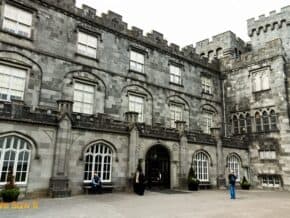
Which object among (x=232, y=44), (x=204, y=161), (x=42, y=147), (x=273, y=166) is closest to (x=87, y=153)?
(x=42, y=147)

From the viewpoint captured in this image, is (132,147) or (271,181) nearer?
(132,147)

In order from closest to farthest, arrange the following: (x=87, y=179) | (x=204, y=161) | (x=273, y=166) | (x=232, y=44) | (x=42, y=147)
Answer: (x=42, y=147) → (x=87, y=179) → (x=204, y=161) → (x=273, y=166) → (x=232, y=44)

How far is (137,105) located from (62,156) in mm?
8912

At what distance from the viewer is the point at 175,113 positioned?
24.0m

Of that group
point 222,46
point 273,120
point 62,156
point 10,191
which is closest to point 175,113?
point 273,120

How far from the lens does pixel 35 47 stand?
17250mm

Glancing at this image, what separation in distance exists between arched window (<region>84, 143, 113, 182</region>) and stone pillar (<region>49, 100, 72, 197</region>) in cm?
154

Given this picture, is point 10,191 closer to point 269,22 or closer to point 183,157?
point 183,157

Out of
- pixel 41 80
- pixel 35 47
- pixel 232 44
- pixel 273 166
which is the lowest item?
pixel 273 166

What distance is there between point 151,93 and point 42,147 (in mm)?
11175

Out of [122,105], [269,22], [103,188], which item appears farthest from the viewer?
[269,22]

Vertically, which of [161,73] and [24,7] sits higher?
[24,7]

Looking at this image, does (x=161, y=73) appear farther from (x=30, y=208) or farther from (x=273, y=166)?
(x=30, y=208)

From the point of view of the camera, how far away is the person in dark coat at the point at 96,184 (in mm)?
14859
